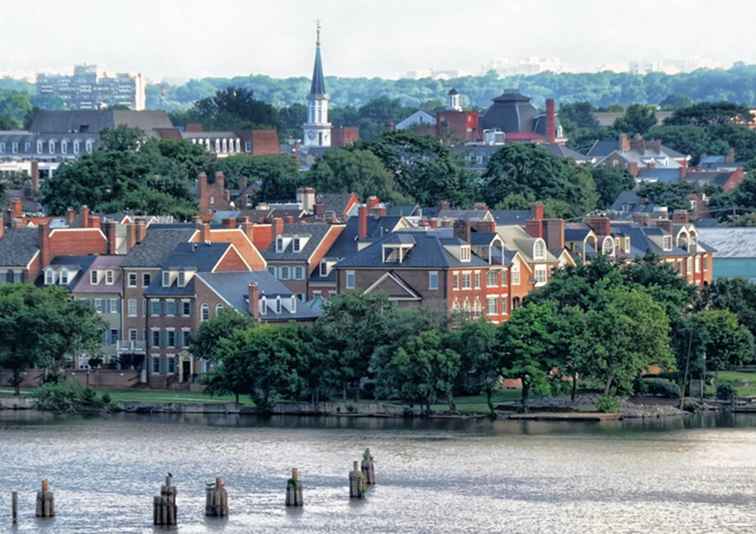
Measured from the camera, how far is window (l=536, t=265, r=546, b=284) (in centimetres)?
12144

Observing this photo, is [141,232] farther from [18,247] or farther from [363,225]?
[363,225]

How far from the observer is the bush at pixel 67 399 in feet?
348

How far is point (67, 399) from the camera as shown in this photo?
10619 centimetres

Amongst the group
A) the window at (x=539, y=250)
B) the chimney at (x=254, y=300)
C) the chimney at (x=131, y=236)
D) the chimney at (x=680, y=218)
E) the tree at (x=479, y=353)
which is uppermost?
the chimney at (x=680, y=218)

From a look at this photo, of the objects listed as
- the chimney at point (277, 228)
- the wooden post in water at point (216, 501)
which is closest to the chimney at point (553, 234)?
the chimney at point (277, 228)

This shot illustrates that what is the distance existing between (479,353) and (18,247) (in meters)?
27.2

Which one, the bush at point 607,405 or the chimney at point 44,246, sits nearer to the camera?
the bush at point 607,405

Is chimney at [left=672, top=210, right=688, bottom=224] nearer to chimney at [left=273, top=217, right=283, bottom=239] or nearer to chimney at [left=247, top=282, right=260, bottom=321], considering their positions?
chimney at [left=273, top=217, right=283, bottom=239]

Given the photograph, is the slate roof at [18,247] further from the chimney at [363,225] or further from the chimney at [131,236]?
the chimney at [363,225]

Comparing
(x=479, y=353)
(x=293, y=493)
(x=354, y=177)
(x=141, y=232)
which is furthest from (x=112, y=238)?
(x=354, y=177)

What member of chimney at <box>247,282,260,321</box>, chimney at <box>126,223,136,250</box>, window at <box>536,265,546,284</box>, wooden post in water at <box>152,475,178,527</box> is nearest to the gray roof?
window at <box>536,265,546,284</box>

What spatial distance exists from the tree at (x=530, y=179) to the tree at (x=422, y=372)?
69.4 m

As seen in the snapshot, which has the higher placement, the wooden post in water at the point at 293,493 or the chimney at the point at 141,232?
the chimney at the point at 141,232

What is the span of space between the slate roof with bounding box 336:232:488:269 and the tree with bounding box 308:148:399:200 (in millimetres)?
52867
